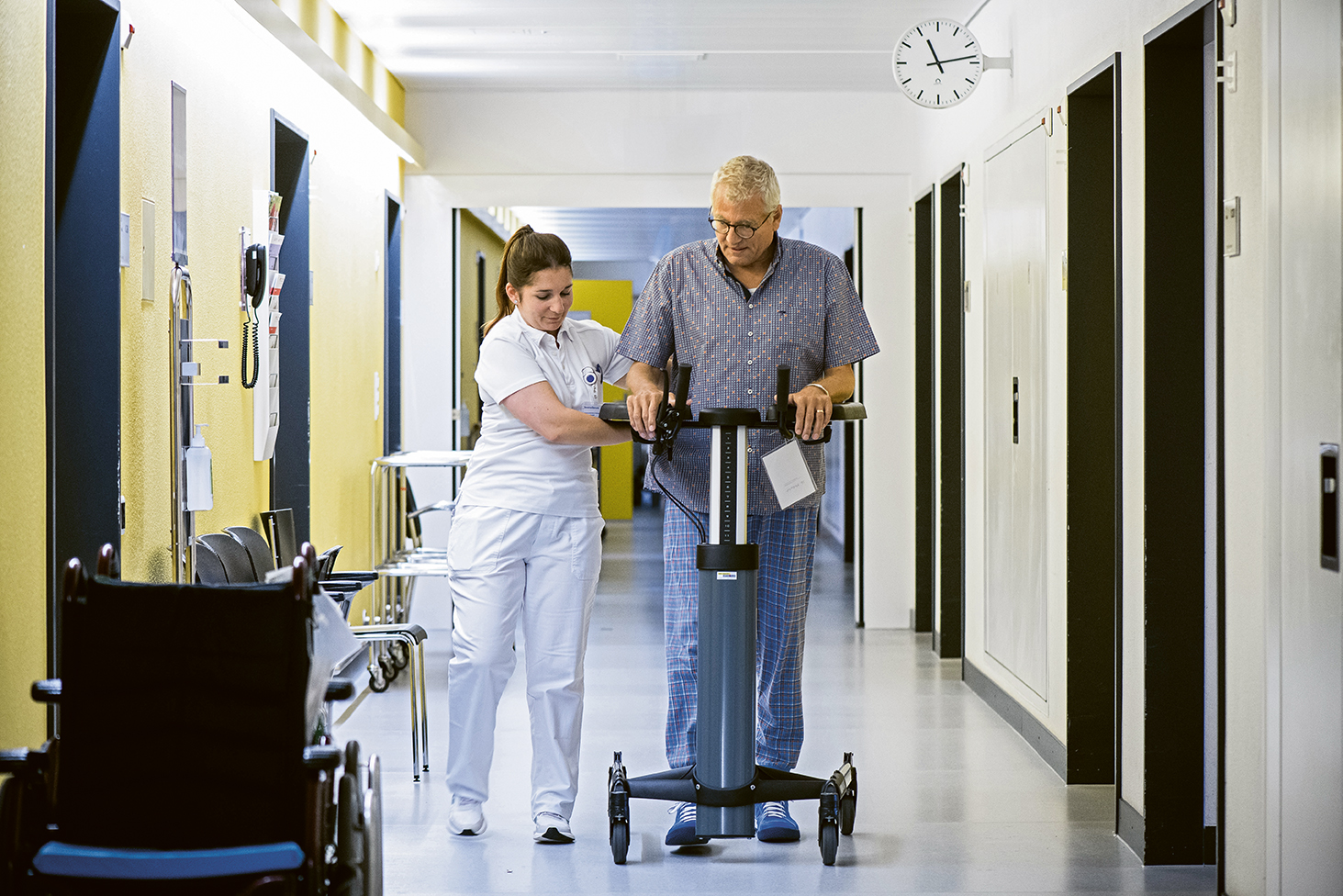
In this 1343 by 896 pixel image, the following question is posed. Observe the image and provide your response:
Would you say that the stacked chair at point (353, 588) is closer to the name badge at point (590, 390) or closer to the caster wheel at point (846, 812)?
the name badge at point (590, 390)

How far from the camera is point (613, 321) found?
1280 centimetres

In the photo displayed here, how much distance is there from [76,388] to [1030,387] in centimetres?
301

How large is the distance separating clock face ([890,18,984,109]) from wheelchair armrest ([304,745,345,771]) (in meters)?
3.73

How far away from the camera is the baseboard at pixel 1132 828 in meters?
3.08

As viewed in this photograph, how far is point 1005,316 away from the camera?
179 inches

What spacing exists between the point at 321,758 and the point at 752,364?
1508mm

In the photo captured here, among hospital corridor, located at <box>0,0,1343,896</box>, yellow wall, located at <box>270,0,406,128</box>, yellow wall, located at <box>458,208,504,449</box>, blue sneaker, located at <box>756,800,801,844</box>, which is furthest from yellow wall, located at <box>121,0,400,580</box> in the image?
yellow wall, located at <box>458,208,504,449</box>

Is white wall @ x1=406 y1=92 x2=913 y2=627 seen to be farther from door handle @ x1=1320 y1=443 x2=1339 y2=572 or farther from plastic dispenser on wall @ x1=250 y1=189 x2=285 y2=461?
door handle @ x1=1320 y1=443 x2=1339 y2=572

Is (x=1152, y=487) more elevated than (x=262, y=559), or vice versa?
(x=1152, y=487)

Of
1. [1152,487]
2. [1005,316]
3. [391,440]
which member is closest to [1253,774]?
[1152,487]

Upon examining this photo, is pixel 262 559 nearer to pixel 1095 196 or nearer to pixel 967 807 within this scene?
pixel 967 807

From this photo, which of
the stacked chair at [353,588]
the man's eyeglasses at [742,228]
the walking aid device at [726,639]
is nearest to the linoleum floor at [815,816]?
the stacked chair at [353,588]

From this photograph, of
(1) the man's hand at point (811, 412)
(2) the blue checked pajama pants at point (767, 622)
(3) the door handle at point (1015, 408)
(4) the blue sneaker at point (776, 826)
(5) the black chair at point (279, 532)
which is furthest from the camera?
(3) the door handle at point (1015, 408)

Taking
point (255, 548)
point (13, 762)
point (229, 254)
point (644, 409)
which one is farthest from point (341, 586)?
point (13, 762)
